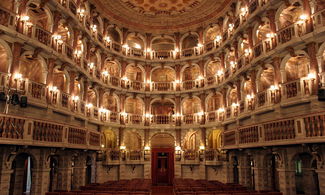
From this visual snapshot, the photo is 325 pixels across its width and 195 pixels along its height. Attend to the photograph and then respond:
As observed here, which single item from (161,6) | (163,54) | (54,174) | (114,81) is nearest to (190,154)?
(114,81)

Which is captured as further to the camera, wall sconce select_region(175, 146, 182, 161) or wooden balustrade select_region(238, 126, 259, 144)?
wall sconce select_region(175, 146, 182, 161)

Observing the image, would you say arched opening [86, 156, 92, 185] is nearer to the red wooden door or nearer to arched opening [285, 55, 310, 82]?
the red wooden door

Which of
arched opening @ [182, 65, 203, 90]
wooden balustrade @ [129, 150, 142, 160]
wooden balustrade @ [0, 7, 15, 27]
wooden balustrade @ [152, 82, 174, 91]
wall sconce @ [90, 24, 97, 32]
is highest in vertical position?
wall sconce @ [90, 24, 97, 32]

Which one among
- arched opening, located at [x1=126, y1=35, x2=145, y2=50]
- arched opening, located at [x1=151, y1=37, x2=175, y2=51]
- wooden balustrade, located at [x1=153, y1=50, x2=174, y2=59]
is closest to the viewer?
wooden balustrade, located at [x1=153, y1=50, x2=174, y2=59]

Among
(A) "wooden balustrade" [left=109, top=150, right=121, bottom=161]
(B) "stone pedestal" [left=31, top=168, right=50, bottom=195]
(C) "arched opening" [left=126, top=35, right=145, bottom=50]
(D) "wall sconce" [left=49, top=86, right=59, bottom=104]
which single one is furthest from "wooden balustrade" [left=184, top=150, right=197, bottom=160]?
(B) "stone pedestal" [left=31, top=168, right=50, bottom=195]

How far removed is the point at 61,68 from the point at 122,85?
9.91 m

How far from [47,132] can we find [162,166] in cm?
1726

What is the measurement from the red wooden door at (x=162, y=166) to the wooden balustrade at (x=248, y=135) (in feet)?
40.5

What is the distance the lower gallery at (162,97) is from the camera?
1491 centimetres

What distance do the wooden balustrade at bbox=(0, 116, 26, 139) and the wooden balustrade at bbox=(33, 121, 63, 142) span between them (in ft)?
3.20

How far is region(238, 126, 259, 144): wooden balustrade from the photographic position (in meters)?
17.0

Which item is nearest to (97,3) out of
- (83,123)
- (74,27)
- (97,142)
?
(74,27)

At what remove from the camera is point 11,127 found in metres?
12.7

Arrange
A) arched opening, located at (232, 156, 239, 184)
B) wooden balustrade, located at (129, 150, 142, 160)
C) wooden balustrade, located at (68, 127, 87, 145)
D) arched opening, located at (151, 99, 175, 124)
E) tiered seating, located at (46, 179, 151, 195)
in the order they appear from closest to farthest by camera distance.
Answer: tiered seating, located at (46, 179, 151, 195)
wooden balustrade, located at (68, 127, 87, 145)
arched opening, located at (232, 156, 239, 184)
wooden balustrade, located at (129, 150, 142, 160)
arched opening, located at (151, 99, 175, 124)
